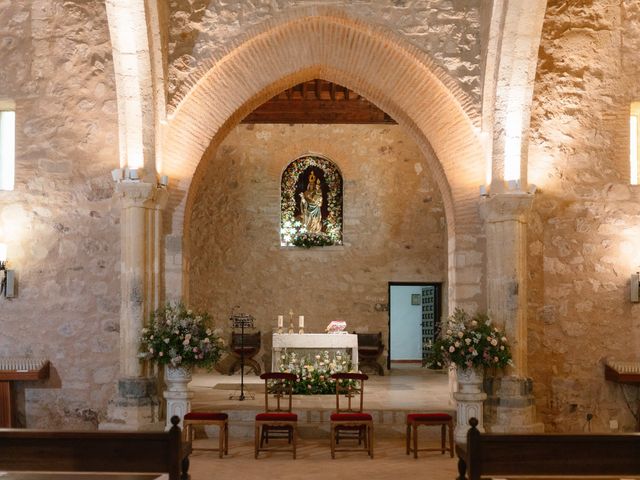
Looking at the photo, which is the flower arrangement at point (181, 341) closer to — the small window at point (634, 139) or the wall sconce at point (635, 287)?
the wall sconce at point (635, 287)

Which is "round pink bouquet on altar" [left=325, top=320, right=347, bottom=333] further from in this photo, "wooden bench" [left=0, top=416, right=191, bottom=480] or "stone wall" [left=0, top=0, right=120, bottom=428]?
"wooden bench" [left=0, top=416, right=191, bottom=480]

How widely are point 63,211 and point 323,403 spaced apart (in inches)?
169

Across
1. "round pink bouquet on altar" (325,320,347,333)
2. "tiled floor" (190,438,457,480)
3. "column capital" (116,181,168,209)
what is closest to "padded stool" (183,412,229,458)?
"tiled floor" (190,438,457,480)

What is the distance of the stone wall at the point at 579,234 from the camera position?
31.9 ft

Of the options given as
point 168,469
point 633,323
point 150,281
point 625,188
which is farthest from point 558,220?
point 168,469

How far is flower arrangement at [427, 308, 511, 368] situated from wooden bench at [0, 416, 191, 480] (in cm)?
382

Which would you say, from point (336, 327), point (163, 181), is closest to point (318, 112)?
point (336, 327)

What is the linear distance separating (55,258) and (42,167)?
3.72ft

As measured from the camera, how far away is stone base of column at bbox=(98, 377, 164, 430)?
362 inches

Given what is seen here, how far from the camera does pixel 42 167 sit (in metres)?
9.77

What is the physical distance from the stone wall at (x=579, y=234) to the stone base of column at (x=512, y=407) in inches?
17.4

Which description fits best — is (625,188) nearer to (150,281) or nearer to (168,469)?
(150,281)

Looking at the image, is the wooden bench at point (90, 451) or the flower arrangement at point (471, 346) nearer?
the wooden bench at point (90, 451)

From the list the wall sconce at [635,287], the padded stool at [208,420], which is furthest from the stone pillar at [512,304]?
the padded stool at [208,420]
